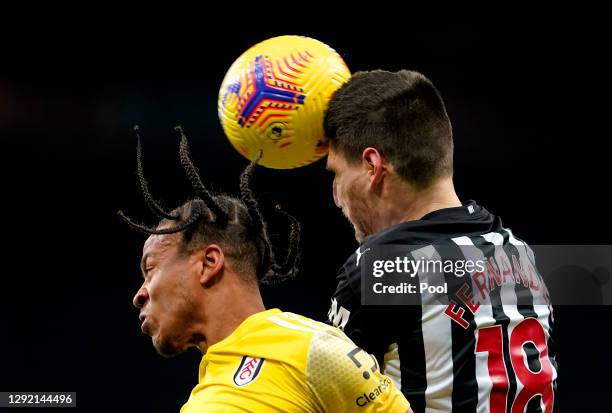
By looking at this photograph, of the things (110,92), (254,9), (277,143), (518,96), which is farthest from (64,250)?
(277,143)

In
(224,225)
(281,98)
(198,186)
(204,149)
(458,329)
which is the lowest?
(204,149)

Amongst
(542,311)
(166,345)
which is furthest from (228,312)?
(542,311)

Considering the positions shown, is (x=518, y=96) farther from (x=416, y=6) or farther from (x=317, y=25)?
(x=317, y=25)

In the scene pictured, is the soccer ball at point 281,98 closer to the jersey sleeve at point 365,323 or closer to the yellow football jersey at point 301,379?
the jersey sleeve at point 365,323

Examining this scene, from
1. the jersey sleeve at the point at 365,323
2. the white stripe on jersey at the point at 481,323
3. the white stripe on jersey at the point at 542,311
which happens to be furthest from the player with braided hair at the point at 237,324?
the white stripe on jersey at the point at 542,311

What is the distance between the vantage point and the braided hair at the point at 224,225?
2127 millimetres

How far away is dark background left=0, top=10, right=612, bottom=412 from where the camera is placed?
553 centimetres

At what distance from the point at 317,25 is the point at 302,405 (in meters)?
4.27

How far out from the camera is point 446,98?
18.9 feet

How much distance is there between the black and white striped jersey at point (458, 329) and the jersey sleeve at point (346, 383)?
0.17 m

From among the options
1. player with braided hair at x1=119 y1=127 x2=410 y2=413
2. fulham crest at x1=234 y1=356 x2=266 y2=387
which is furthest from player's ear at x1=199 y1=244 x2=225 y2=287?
fulham crest at x1=234 y1=356 x2=266 y2=387

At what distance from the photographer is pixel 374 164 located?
220 centimetres

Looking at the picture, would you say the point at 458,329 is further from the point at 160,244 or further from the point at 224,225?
the point at 160,244

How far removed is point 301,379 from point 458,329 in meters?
0.41
